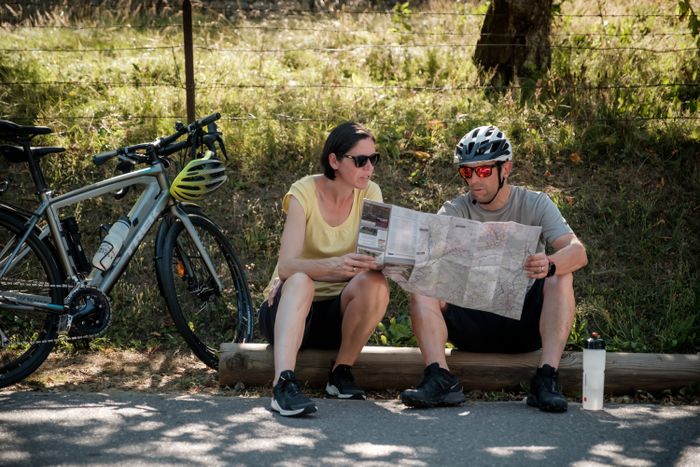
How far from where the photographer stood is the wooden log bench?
5660mm

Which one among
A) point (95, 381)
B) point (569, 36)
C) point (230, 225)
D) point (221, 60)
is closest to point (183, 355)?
point (95, 381)

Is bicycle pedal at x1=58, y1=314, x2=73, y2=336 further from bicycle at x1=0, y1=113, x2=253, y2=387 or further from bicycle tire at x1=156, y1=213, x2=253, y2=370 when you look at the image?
bicycle tire at x1=156, y1=213, x2=253, y2=370

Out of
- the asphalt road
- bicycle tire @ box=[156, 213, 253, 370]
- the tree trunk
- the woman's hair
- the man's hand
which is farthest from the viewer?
the tree trunk

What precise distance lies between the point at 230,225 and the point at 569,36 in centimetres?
479

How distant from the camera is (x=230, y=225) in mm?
7906

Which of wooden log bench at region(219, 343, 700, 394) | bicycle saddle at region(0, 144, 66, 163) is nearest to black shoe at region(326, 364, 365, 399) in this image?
wooden log bench at region(219, 343, 700, 394)

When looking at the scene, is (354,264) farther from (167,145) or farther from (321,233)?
(167,145)

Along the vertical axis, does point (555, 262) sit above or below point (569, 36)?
below

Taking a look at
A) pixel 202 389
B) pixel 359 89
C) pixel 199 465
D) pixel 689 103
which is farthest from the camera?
pixel 359 89

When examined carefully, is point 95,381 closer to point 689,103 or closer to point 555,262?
point 555,262

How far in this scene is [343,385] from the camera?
217 inches

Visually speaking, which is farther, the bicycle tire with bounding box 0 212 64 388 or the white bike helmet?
the bicycle tire with bounding box 0 212 64 388

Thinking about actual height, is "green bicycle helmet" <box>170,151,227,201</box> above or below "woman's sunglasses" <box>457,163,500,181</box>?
below

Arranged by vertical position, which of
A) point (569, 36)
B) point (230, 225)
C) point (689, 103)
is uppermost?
point (569, 36)
